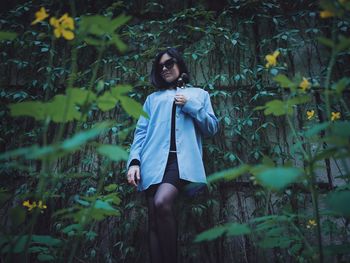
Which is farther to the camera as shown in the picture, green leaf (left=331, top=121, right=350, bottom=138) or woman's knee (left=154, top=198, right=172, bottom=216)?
woman's knee (left=154, top=198, right=172, bottom=216)

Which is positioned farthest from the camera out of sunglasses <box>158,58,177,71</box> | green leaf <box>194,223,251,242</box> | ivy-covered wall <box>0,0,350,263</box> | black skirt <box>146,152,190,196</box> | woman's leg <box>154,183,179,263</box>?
ivy-covered wall <box>0,0,350,263</box>

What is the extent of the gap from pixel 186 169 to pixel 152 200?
0.31m

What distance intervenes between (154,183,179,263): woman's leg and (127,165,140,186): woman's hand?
0.23m

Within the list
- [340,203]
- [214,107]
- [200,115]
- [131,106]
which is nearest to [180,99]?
[200,115]

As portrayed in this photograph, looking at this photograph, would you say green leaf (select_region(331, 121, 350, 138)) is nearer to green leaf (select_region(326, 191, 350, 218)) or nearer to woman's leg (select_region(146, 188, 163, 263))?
green leaf (select_region(326, 191, 350, 218))

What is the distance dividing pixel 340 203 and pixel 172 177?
1.32m

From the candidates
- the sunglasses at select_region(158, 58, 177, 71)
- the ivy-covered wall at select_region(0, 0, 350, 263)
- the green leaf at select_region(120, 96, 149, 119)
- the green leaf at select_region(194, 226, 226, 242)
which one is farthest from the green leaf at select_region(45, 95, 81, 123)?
the ivy-covered wall at select_region(0, 0, 350, 263)

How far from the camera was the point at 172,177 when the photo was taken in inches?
80.1

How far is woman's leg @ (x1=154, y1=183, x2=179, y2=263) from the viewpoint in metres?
1.79

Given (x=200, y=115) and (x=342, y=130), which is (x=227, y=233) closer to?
(x=342, y=130)

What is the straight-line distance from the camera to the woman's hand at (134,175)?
211cm

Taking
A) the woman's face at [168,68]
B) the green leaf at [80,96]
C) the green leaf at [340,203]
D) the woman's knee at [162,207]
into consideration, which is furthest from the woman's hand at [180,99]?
the green leaf at [340,203]

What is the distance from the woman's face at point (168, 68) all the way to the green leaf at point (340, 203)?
172 cm

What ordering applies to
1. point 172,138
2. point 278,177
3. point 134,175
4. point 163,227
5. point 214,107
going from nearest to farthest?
point 278,177, point 163,227, point 134,175, point 172,138, point 214,107
